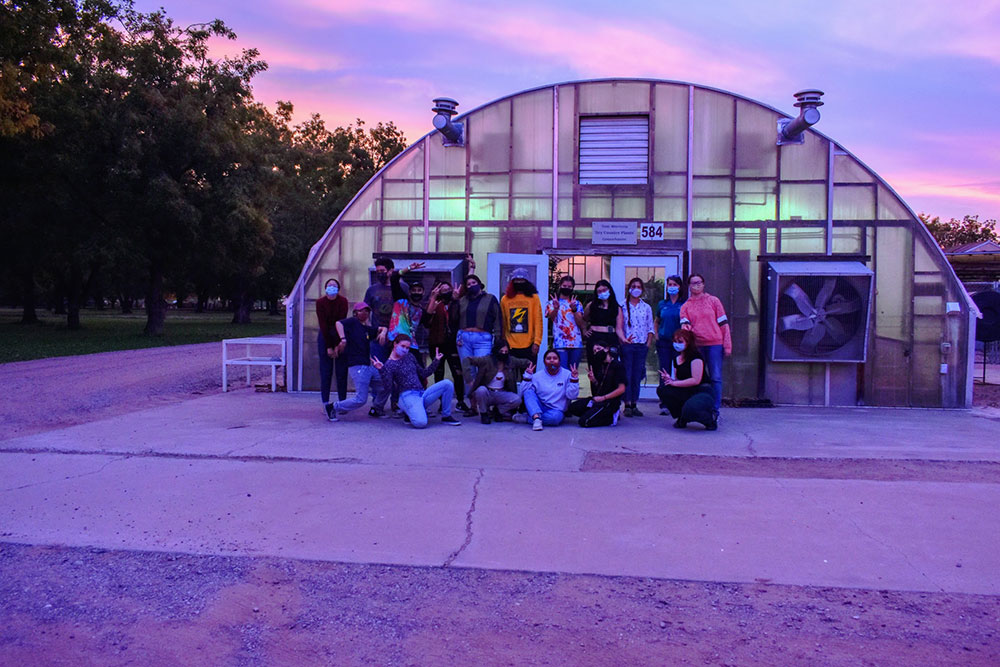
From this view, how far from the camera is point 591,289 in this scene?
39.4 feet

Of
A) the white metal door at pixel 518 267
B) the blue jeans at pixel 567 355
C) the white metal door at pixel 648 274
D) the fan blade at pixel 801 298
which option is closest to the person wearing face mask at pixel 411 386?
the blue jeans at pixel 567 355

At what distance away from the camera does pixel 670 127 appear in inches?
466

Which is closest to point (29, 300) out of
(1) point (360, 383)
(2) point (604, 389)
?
(1) point (360, 383)

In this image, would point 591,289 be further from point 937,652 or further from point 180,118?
Answer: point 180,118

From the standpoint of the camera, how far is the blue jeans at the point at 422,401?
905 cm

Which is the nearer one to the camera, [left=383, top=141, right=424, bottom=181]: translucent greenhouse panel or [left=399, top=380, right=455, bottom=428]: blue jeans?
[left=399, top=380, right=455, bottom=428]: blue jeans

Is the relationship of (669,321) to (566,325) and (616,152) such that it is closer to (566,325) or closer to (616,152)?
(566,325)

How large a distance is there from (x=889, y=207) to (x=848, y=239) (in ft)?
2.36

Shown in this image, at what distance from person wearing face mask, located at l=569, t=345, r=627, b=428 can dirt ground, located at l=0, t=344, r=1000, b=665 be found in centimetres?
470

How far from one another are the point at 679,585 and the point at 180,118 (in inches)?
1037

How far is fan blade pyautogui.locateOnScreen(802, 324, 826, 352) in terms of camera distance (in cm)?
1112

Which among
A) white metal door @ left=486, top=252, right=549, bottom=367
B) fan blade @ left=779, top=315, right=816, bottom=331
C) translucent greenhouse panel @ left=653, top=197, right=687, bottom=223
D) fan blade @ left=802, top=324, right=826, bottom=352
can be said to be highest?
translucent greenhouse panel @ left=653, top=197, right=687, bottom=223

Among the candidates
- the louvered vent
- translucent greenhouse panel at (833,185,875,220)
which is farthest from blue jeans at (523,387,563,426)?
translucent greenhouse panel at (833,185,875,220)

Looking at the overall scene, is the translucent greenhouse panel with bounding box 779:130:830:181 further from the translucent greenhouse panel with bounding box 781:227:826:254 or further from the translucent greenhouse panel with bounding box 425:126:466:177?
the translucent greenhouse panel with bounding box 425:126:466:177
